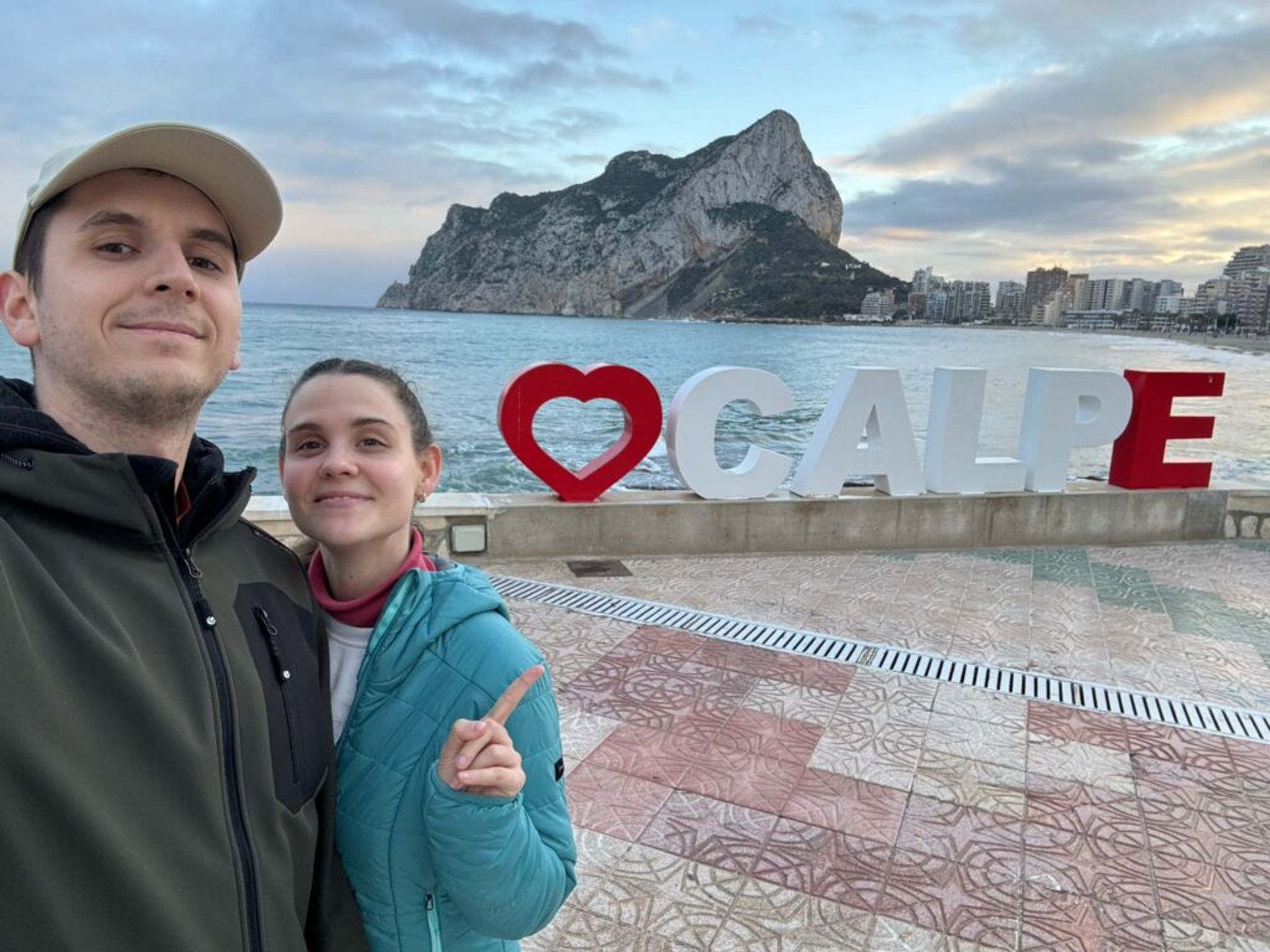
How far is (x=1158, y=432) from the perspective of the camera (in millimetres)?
8328

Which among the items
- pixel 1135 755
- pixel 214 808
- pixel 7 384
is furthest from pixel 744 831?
pixel 7 384

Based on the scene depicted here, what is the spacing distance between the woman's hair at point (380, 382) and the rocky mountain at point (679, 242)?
11708cm

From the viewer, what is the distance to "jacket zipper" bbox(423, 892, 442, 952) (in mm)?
1380

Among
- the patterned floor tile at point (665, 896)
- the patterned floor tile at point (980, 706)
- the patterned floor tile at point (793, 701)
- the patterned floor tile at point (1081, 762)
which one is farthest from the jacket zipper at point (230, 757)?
the patterned floor tile at point (980, 706)

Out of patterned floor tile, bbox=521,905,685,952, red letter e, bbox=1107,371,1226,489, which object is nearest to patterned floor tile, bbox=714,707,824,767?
patterned floor tile, bbox=521,905,685,952

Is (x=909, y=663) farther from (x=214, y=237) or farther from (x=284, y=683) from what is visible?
(x=214, y=237)

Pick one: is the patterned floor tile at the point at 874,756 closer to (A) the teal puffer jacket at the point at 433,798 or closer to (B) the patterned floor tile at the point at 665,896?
(B) the patterned floor tile at the point at 665,896

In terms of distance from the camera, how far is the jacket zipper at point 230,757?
3.41 ft

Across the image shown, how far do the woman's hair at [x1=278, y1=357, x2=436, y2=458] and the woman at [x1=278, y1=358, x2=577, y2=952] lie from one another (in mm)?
20

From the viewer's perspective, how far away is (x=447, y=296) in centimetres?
13712

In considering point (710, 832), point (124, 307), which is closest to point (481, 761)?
point (124, 307)

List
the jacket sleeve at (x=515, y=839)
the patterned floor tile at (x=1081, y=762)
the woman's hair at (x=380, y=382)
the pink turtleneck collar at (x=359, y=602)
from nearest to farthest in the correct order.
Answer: the jacket sleeve at (x=515, y=839) → the pink turtleneck collar at (x=359, y=602) → the woman's hair at (x=380, y=382) → the patterned floor tile at (x=1081, y=762)

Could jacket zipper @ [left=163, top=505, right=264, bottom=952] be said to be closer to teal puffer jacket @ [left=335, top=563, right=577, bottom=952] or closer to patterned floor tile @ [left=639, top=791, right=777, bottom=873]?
teal puffer jacket @ [left=335, top=563, right=577, bottom=952]

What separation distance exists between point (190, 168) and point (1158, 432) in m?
9.32
